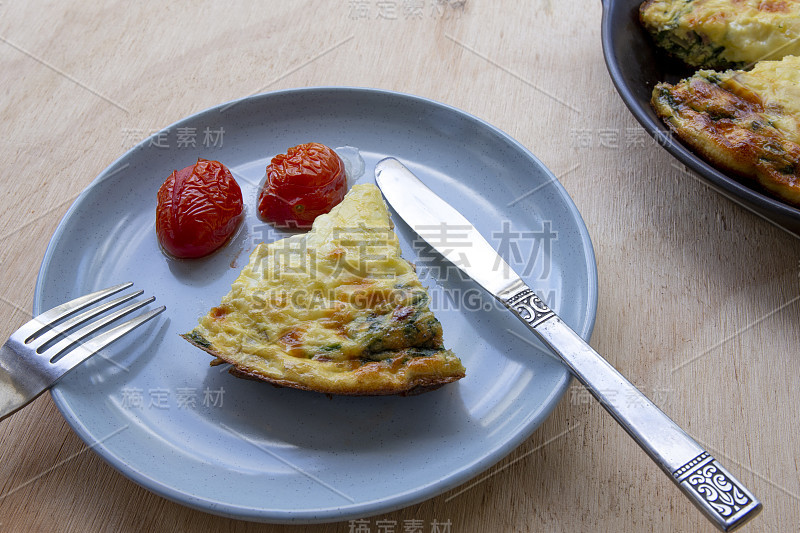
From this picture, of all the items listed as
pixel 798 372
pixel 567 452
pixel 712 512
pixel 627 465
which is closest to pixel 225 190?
pixel 567 452

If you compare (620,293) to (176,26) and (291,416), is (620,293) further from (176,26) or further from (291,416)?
(176,26)

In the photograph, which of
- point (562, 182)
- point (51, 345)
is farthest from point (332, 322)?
point (562, 182)

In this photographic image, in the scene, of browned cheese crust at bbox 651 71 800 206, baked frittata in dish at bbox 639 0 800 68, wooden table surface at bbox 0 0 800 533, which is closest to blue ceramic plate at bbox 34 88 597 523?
wooden table surface at bbox 0 0 800 533

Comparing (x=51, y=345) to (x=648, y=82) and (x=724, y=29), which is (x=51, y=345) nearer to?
(x=648, y=82)

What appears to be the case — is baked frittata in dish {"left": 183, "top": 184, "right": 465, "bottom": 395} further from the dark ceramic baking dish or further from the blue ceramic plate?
the dark ceramic baking dish

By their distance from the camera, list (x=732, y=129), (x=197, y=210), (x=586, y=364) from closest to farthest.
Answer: (x=586, y=364) → (x=197, y=210) → (x=732, y=129)

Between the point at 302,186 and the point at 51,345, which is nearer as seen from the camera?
the point at 51,345

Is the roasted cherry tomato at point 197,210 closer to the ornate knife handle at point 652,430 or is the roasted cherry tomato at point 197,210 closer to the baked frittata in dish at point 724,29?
the ornate knife handle at point 652,430
